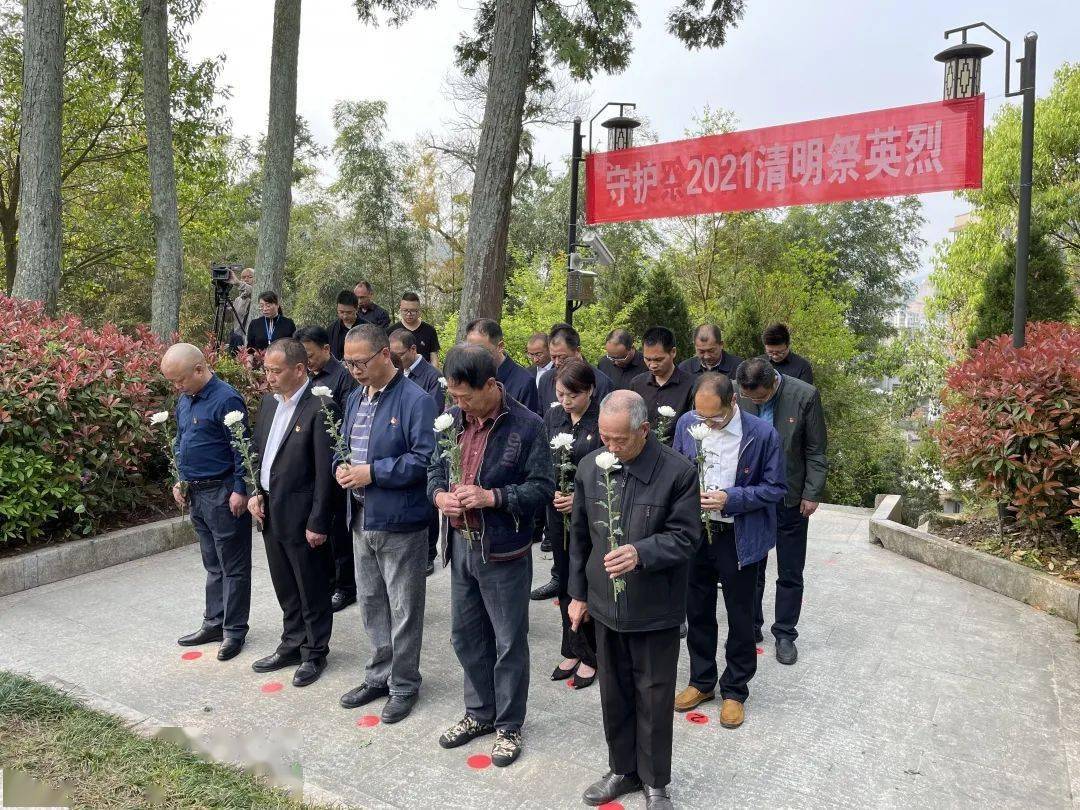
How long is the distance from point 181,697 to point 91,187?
17.3 meters

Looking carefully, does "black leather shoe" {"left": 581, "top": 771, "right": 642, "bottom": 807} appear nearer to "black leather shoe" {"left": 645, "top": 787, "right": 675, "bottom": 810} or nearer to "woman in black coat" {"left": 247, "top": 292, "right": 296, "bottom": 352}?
"black leather shoe" {"left": 645, "top": 787, "right": 675, "bottom": 810}

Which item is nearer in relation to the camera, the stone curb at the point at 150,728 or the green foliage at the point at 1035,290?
the stone curb at the point at 150,728

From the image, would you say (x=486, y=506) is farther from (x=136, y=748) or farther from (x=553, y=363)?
(x=553, y=363)

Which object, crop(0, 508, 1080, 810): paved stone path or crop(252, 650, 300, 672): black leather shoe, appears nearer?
crop(0, 508, 1080, 810): paved stone path

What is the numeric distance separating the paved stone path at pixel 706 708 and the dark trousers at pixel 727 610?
23 centimetres

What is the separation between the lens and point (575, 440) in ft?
13.7

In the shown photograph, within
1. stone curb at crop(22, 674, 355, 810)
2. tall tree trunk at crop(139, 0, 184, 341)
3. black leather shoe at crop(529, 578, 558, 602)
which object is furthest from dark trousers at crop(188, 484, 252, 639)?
tall tree trunk at crop(139, 0, 184, 341)

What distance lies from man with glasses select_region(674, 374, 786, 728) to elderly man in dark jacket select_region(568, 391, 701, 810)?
757 millimetres

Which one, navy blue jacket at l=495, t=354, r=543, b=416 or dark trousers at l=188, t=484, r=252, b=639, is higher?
navy blue jacket at l=495, t=354, r=543, b=416

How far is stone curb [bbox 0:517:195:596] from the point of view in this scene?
205 inches

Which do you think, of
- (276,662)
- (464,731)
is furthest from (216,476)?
(464,731)

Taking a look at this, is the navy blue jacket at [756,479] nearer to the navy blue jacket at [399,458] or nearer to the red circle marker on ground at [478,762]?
the navy blue jacket at [399,458]

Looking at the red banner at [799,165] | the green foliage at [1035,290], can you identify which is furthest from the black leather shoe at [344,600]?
the green foliage at [1035,290]

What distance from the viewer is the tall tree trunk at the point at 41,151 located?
25.5ft
